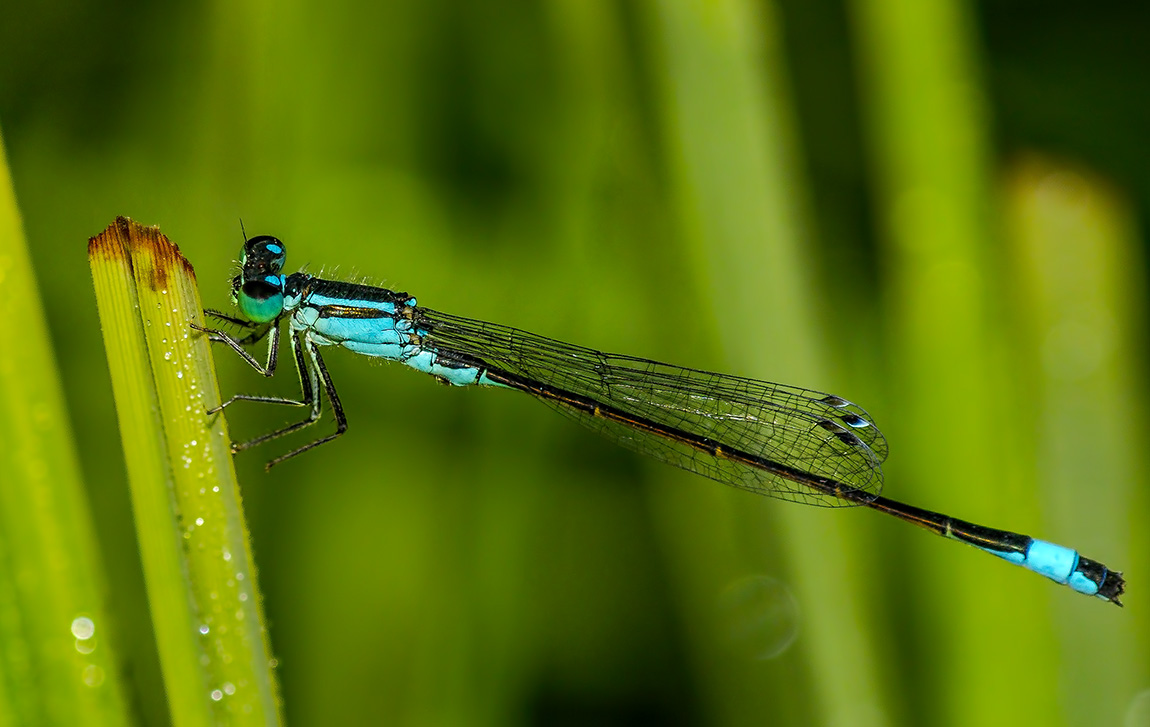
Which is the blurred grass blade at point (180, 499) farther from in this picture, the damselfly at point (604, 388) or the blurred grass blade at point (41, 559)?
the damselfly at point (604, 388)

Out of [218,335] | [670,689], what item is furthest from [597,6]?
[670,689]

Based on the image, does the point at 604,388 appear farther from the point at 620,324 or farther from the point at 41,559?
the point at 41,559

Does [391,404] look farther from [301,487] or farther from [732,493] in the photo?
[732,493]

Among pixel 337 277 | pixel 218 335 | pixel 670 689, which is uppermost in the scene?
pixel 337 277

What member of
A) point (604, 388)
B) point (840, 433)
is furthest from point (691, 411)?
point (840, 433)

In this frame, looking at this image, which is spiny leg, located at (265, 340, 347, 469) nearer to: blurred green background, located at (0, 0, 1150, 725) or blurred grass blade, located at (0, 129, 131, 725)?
blurred green background, located at (0, 0, 1150, 725)

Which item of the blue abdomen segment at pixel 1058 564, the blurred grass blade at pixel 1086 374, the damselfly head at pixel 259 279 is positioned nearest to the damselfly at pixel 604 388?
the damselfly head at pixel 259 279
